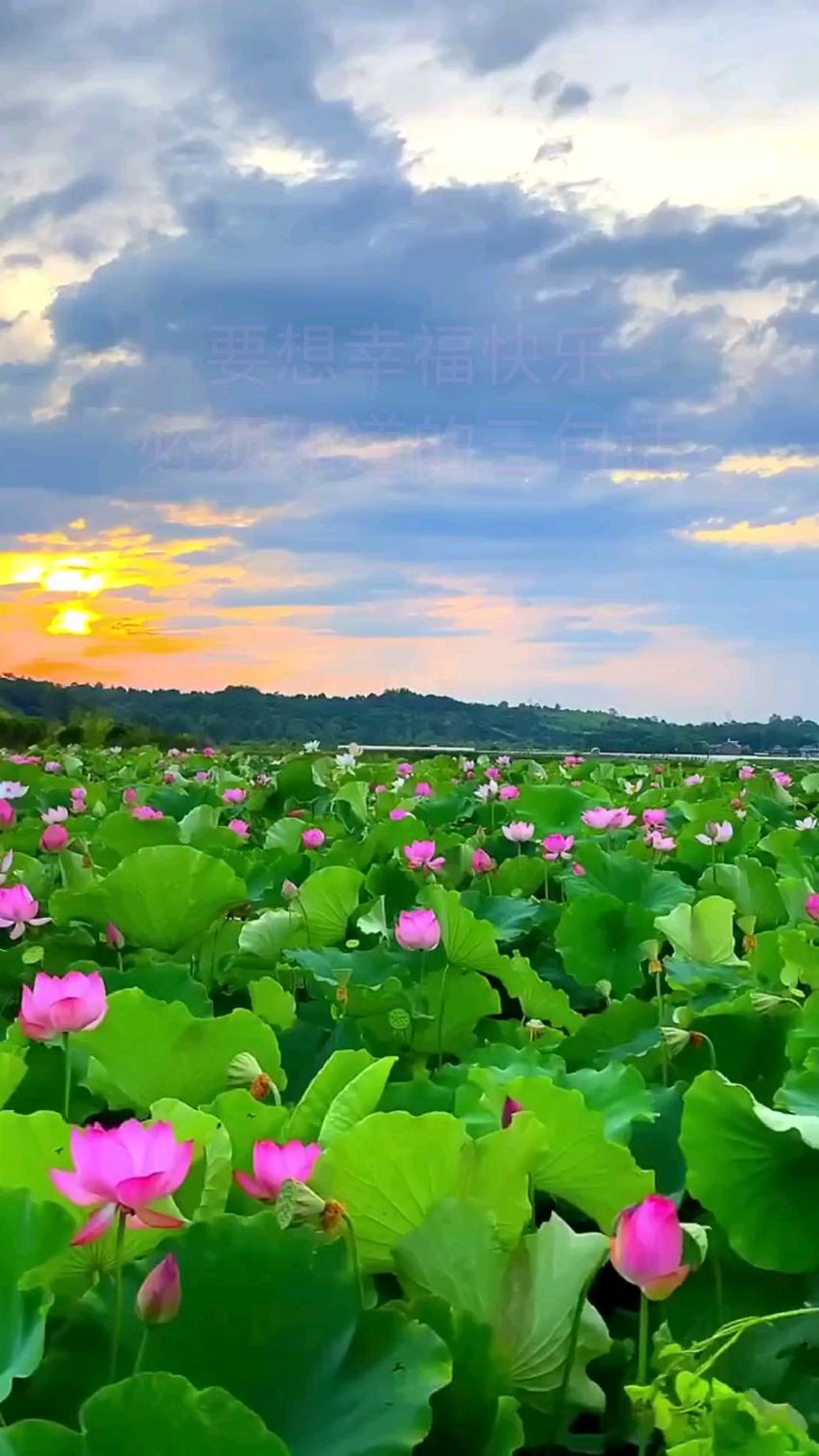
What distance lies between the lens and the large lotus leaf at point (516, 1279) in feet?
2.76

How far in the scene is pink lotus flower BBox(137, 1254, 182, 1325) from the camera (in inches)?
30.5

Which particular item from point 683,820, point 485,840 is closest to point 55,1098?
point 485,840

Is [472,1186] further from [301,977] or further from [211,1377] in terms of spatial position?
[301,977]

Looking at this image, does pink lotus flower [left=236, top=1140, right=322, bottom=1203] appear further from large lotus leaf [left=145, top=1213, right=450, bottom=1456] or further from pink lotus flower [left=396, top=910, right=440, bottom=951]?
pink lotus flower [left=396, top=910, right=440, bottom=951]

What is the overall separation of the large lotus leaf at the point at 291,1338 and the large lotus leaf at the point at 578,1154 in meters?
0.24

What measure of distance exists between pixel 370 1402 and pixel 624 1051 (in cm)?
93

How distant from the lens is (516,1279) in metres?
0.85

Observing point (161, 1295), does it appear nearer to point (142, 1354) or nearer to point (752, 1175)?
point (142, 1354)

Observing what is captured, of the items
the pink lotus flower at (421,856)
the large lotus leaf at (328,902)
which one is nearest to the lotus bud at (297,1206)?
the large lotus leaf at (328,902)

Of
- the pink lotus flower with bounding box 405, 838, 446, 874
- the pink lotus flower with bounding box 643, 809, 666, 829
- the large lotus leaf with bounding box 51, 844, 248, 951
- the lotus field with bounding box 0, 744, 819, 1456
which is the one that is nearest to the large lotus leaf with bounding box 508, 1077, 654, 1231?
the lotus field with bounding box 0, 744, 819, 1456

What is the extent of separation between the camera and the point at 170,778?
6863 millimetres

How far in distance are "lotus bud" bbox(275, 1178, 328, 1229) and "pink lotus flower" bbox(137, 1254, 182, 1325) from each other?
0.08 metres

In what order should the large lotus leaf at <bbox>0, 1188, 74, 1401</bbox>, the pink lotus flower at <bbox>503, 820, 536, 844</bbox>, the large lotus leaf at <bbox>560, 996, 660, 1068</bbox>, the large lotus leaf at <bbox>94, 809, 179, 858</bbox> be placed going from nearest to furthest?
the large lotus leaf at <bbox>0, 1188, 74, 1401</bbox> → the large lotus leaf at <bbox>560, 996, 660, 1068</bbox> → the large lotus leaf at <bbox>94, 809, 179, 858</bbox> → the pink lotus flower at <bbox>503, 820, 536, 844</bbox>

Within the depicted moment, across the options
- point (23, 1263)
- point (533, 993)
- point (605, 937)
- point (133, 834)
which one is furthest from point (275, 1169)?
point (133, 834)
